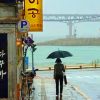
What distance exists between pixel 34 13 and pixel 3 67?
8.92 meters

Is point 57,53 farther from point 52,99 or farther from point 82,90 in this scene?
point 82,90

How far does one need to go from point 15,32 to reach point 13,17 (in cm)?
51

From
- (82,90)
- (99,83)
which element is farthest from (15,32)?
(99,83)

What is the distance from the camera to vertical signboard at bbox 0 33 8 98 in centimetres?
2016

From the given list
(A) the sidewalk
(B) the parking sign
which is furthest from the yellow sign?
(B) the parking sign

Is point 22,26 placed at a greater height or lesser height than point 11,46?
greater

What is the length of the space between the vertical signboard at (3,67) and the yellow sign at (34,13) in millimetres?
7633

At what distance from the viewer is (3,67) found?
2022 cm

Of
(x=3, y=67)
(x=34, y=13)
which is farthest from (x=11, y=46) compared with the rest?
(x=34, y=13)

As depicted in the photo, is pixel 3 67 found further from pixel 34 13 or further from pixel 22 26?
pixel 34 13

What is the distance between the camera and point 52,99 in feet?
82.7

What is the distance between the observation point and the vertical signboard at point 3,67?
2016 cm

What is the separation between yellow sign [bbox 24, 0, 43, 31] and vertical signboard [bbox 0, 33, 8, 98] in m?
7.63

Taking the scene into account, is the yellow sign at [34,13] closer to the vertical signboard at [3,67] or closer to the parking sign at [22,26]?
the parking sign at [22,26]
